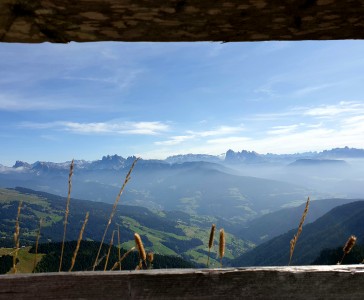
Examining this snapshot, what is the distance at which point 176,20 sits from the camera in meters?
1.49

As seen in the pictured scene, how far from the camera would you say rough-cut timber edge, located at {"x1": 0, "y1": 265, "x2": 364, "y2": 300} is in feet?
4.49

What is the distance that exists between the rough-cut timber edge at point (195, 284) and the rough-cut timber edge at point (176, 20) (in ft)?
3.23

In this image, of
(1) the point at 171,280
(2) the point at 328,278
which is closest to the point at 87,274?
(1) the point at 171,280

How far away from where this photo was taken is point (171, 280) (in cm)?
142

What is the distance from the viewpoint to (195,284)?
1412 millimetres

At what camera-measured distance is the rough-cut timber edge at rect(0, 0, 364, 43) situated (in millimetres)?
1414

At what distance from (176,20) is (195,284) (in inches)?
41.0

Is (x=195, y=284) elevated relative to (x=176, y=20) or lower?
lower

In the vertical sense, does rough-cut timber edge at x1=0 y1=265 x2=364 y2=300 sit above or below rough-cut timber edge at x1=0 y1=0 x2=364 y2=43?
below

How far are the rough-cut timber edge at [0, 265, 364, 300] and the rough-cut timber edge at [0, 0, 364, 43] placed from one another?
985 mm

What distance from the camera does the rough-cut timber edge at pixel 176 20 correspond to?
141 centimetres

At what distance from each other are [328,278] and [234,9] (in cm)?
112

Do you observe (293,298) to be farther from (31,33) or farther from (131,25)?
(31,33)

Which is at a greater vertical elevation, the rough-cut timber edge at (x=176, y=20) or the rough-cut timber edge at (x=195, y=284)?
the rough-cut timber edge at (x=176, y=20)
